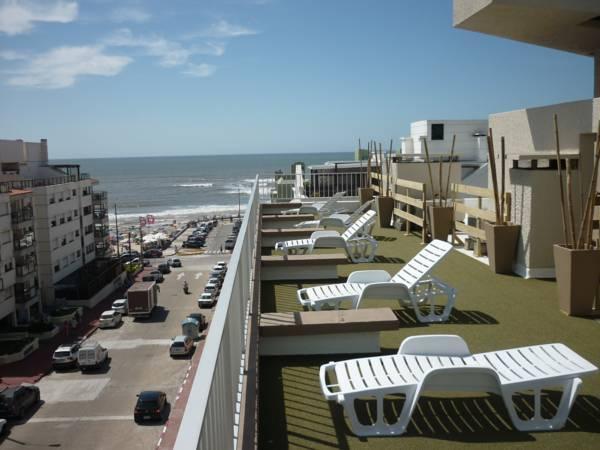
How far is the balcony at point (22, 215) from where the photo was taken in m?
34.0

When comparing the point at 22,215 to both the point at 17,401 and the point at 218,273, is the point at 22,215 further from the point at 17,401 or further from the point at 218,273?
the point at 17,401

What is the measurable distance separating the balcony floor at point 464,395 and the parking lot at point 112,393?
43.3 feet

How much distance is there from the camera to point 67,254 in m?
41.0

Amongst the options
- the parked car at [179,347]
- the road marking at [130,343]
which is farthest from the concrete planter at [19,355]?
the parked car at [179,347]

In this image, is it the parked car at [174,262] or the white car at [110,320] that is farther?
the parked car at [174,262]

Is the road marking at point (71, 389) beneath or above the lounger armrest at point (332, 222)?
beneath

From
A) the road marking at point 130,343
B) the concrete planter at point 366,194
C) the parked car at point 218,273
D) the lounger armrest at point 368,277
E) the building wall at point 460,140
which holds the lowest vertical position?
the road marking at point 130,343

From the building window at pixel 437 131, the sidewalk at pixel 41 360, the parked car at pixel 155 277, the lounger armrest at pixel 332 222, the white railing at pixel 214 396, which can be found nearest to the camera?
the white railing at pixel 214 396

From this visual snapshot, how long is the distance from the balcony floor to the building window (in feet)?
76.7

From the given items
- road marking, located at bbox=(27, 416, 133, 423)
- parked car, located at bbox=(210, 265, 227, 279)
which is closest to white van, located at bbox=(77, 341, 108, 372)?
road marking, located at bbox=(27, 416, 133, 423)

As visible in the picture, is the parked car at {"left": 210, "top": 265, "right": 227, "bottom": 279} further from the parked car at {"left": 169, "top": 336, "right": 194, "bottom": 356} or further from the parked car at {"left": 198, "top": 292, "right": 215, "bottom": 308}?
the parked car at {"left": 169, "top": 336, "right": 194, "bottom": 356}

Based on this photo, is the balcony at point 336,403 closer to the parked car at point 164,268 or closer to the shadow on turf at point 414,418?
the shadow on turf at point 414,418

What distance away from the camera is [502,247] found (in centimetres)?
755

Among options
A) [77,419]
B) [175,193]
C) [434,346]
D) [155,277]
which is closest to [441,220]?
[434,346]
